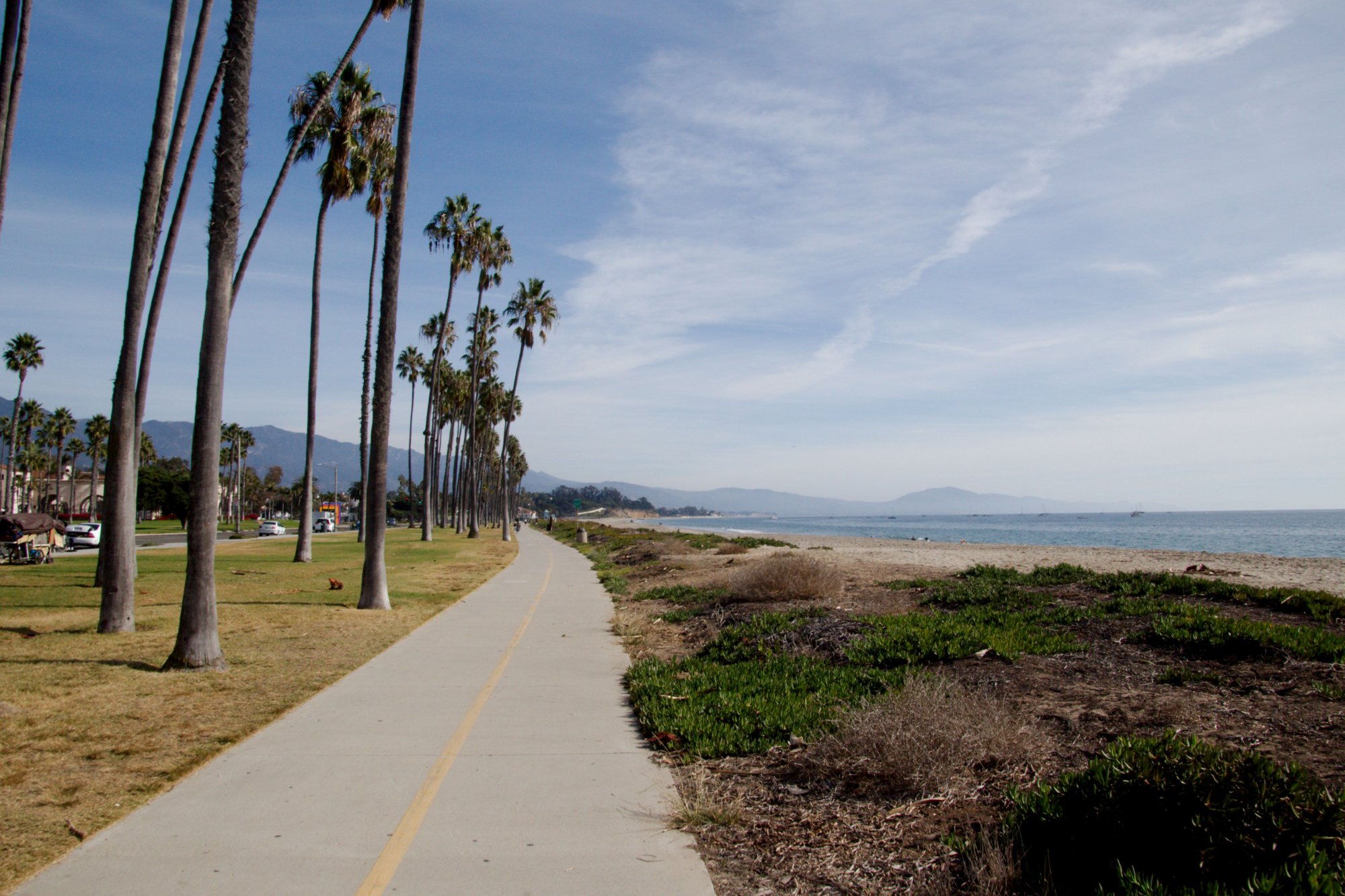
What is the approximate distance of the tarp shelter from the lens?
90.8 feet

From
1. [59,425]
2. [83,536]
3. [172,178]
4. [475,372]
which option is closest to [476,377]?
[475,372]

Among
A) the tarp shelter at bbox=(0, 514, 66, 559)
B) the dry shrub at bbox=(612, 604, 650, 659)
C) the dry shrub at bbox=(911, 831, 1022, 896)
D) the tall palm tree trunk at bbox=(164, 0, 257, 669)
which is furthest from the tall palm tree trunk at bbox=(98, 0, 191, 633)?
the tarp shelter at bbox=(0, 514, 66, 559)

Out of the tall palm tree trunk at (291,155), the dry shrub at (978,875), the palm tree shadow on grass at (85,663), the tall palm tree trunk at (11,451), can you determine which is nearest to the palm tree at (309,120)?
the tall palm tree trunk at (291,155)

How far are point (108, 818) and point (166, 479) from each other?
339 feet

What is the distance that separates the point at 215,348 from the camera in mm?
10758

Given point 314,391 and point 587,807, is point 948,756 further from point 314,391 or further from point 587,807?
point 314,391

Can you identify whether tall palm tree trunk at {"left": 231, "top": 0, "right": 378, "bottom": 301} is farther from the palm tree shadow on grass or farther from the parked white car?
the parked white car

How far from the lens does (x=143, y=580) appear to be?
2131 centimetres

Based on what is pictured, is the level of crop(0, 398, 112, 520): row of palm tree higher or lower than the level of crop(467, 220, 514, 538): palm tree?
lower

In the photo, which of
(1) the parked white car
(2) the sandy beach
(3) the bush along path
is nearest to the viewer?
(3) the bush along path

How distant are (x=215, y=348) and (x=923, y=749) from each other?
932 centimetres

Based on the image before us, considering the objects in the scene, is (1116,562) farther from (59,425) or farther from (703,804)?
(59,425)

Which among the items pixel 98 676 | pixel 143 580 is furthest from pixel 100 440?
pixel 98 676

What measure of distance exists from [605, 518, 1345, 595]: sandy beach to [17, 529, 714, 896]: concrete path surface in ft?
48.6
